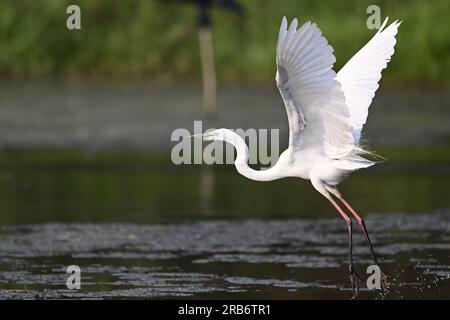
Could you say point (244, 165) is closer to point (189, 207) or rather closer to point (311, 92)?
point (311, 92)

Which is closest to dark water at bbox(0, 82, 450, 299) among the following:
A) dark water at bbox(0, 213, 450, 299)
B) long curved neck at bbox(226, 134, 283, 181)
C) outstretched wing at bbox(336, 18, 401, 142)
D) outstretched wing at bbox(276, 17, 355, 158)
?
dark water at bbox(0, 213, 450, 299)

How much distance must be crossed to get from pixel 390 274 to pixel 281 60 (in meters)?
1.89

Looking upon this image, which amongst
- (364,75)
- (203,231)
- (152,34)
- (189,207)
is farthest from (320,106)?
(152,34)

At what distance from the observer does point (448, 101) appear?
72.9ft

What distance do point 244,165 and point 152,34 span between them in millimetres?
16088

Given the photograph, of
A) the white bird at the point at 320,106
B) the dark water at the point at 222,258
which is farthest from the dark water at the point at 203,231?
the white bird at the point at 320,106

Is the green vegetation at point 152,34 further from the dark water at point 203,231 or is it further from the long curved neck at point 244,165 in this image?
the long curved neck at point 244,165

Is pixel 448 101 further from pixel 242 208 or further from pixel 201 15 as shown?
pixel 242 208

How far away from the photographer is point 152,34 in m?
26.3

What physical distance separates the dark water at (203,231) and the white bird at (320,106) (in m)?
0.53

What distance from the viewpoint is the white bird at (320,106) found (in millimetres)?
9305

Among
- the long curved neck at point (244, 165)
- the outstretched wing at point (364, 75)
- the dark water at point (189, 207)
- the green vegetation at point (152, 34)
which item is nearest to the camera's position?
the dark water at point (189, 207)

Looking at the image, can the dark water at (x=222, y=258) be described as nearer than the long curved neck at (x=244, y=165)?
Yes

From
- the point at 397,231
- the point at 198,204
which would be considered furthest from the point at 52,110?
the point at 397,231
